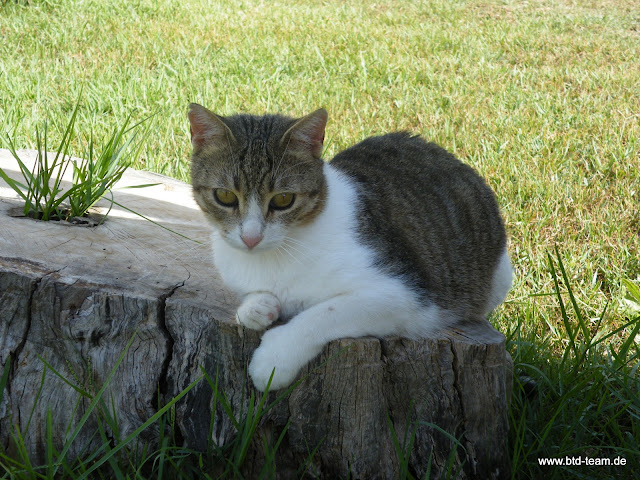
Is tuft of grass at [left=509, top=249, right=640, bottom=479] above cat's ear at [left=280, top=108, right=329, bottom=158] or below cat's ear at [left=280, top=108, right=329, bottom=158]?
below

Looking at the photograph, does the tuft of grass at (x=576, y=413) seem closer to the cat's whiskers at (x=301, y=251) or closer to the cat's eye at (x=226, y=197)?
the cat's whiskers at (x=301, y=251)

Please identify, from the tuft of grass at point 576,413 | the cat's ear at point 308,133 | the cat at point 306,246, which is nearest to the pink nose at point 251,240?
the cat at point 306,246

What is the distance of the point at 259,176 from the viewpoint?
227cm

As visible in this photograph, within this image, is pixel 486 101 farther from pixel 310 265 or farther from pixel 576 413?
pixel 310 265

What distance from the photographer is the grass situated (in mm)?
2703

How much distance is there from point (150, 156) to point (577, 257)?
9.37 feet

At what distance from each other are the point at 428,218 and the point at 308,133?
0.68 meters

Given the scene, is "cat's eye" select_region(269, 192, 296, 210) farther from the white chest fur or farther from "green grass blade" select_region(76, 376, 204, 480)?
"green grass blade" select_region(76, 376, 204, 480)

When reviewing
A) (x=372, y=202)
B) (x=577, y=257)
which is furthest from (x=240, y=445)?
(x=577, y=257)

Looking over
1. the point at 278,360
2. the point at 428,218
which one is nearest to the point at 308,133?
the point at 428,218

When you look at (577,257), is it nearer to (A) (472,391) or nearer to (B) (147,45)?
(A) (472,391)

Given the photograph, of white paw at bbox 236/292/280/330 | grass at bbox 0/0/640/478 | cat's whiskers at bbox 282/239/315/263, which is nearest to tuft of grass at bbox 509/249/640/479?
grass at bbox 0/0/640/478

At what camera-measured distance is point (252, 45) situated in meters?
7.32

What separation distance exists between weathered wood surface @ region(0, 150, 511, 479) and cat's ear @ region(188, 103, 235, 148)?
572mm
